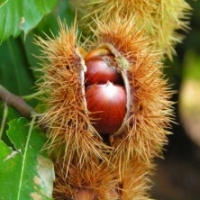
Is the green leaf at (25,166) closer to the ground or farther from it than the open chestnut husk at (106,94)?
closer to the ground

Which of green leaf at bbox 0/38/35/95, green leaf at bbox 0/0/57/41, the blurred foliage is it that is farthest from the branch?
green leaf at bbox 0/38/35/95

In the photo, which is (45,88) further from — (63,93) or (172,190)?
(172,190)

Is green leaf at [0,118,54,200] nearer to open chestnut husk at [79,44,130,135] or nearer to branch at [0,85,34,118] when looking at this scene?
branch at [0,85,34,118]

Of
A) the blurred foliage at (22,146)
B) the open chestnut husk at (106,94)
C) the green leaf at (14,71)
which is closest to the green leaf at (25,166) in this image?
the blurred foliage at (22,146)

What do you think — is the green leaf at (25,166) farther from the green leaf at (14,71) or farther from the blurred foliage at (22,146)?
the green leaf at (14,71)

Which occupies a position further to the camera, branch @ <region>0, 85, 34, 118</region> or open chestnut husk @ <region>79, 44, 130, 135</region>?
branch @ <region>0, 85, 34, 118</region>

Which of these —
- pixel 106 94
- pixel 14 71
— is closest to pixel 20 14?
pixel 106 94
